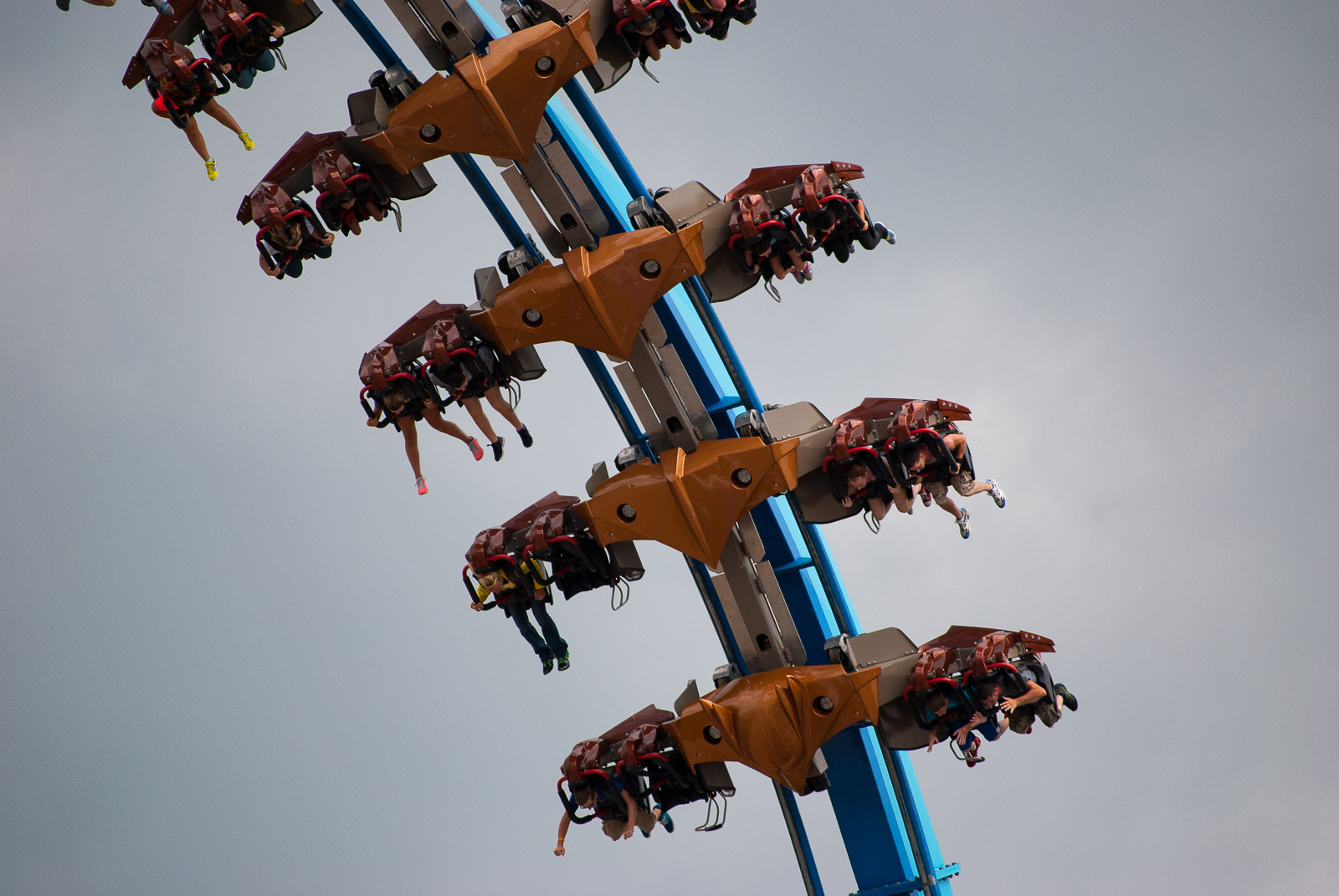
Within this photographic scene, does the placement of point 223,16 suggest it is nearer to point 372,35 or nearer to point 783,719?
point 372,35

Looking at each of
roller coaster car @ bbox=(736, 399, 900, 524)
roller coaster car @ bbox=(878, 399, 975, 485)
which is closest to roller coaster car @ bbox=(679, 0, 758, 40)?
roller coaster car @ bbox=(736, 399, 900, 524)

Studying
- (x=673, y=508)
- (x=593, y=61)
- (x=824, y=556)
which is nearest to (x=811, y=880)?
→ (x=824, y=556)

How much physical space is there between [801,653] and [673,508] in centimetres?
221

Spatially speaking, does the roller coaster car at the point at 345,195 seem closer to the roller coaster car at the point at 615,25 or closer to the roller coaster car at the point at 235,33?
the roller coaster car at the point at 235,33

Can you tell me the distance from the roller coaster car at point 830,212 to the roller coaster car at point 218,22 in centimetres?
476

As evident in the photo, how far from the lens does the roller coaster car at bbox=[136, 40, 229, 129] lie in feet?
41.1

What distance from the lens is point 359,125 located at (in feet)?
42.2

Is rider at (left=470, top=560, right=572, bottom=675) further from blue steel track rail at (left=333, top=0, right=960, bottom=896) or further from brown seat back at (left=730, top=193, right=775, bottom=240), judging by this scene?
brown seat back at (left=730, top=193, right=775, bottom=240)

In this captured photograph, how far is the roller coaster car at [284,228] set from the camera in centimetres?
1290

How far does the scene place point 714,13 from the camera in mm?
12828

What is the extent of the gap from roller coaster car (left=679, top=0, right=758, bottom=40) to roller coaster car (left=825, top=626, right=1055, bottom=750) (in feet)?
19.7

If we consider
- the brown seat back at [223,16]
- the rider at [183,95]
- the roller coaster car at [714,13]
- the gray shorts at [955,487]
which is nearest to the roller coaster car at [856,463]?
the gray shorts at [955,487]

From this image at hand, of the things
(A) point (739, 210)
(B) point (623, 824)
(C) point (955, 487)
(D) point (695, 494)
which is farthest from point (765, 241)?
Answer: (B) point (623, 824)

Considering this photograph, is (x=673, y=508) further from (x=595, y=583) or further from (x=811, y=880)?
(x=811, y=880)
